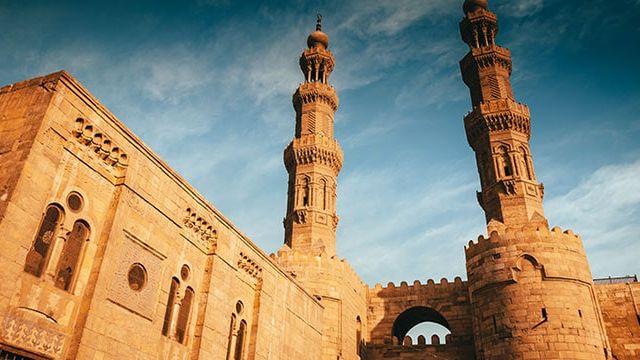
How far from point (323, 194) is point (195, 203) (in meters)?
13.9

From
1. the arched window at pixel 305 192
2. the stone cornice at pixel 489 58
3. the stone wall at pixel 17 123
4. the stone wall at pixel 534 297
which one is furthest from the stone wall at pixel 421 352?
the stone wall at pixel 17 123

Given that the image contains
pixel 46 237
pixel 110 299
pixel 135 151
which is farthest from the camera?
pixel 135 151

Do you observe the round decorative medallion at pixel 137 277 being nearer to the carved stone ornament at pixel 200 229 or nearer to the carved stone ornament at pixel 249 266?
the carved stone ornament at pixel 200 229

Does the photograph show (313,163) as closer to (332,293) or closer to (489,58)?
(332,293)

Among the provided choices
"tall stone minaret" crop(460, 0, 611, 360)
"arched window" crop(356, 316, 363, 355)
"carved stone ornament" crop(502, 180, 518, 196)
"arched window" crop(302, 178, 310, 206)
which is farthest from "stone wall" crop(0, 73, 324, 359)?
"carved stone ornament" crop(502, 180, 518, 196)

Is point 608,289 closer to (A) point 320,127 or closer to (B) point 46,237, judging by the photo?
(A) point 320,127

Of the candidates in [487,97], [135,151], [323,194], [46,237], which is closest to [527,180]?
[487,97]

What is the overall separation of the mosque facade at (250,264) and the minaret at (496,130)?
78mm

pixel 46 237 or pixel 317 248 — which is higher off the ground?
pixel 317 248

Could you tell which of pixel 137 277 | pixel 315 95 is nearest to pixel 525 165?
pixel 315 95

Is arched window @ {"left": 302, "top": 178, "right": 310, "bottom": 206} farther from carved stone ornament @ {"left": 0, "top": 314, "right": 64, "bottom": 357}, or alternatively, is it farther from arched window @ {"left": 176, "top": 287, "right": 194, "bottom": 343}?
carved stone ornament @ {"left": 0, "top": 314, "right": 64, "bottom": 357}

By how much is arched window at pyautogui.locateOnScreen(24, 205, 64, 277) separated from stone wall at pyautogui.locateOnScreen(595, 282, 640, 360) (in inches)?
783

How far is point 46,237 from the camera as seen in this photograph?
27.0 ft

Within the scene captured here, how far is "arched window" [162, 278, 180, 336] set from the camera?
415 inches
